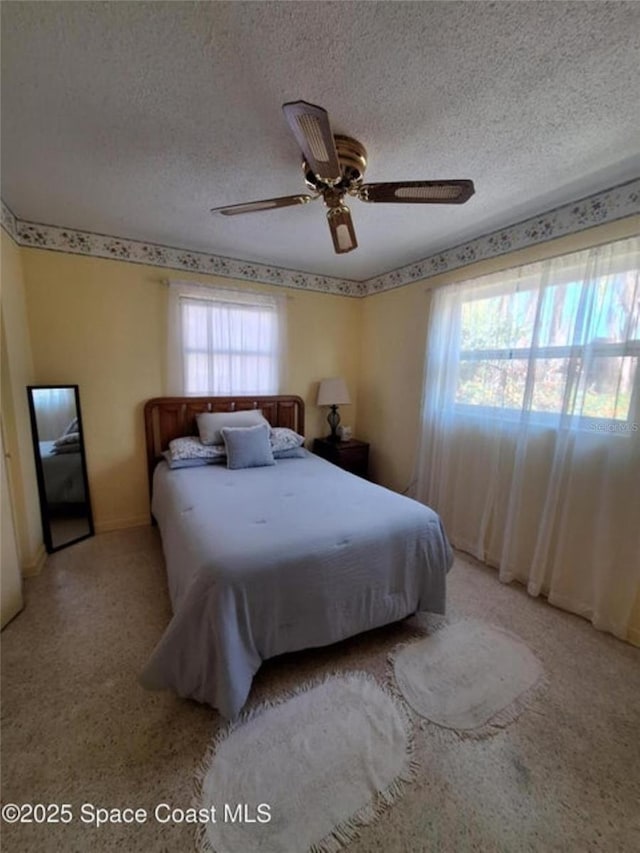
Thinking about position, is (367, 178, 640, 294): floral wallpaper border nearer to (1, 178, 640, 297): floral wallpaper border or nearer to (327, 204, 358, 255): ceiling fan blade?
(1, 178, 640, 297): floral wallpaper border

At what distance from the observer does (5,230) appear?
220 cm

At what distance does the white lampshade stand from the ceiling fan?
184cm

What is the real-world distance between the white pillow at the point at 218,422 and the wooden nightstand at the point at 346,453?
806mm

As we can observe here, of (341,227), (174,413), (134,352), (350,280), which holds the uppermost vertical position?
(350,280)

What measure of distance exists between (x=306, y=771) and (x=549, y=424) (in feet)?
7.29

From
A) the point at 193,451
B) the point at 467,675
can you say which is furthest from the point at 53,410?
the point at 467,675

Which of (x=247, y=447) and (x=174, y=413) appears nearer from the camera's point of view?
(x=247, y=447)

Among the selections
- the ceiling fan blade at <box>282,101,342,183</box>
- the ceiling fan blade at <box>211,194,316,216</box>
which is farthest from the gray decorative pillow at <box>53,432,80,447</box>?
the ceiling fan blade at <box>282,101,342,183</box>

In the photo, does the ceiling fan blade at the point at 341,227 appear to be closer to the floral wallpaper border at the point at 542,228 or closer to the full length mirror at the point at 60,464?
the floral wallpaper border at the point at 542,228

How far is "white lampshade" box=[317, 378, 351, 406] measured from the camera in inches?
141

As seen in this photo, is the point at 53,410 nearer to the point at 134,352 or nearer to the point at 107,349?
the point at 107,349

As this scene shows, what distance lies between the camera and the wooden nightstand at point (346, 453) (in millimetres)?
3514

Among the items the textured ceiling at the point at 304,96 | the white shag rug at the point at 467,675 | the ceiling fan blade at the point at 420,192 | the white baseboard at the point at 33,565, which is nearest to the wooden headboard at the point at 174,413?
the white baseboard at the point at 33,565

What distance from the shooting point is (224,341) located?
321 cm
